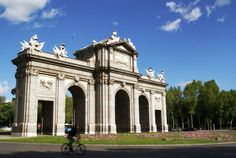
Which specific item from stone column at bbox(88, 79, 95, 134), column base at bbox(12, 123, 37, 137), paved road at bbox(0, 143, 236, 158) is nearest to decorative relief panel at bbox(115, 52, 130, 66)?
stone column at bbox(88, 79, 95, 134)

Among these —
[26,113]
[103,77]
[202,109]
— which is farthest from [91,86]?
[202,109]

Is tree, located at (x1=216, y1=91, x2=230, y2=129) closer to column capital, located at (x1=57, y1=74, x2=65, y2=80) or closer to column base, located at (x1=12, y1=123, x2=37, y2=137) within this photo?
column capital, located at (x1=57, y1=74, x2=65, y2=80)

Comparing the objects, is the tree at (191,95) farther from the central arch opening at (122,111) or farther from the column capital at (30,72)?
the column capital at (30,72)

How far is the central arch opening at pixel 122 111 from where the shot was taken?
52875mm

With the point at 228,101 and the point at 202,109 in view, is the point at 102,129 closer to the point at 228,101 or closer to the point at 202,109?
the point at 202,109

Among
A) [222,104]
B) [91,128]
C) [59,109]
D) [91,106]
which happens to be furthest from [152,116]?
[222,104]

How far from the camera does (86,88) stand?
47938 mm

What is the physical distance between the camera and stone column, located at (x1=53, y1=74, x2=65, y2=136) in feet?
137

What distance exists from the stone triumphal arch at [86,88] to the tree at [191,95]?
27231mm

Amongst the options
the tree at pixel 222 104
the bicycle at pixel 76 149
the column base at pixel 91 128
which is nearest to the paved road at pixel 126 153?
the bicycle at pixel 76 149

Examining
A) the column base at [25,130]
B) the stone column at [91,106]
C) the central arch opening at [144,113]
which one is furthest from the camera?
the central arch opening at [144,113]

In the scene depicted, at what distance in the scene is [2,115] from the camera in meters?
89.9

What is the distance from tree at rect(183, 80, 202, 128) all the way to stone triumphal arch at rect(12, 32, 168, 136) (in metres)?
27.2

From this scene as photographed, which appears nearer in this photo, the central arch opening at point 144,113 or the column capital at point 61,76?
the column capital at point 61,76
